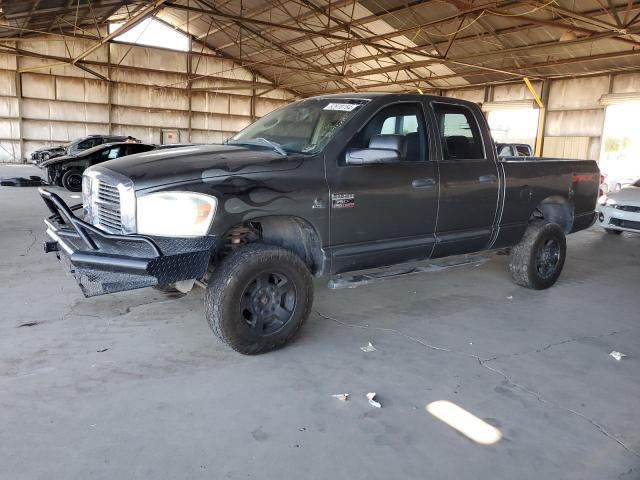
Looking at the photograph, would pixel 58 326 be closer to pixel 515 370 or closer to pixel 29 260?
pixel 29 260

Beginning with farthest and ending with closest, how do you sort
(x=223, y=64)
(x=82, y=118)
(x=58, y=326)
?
1. (x=223, y=64)
2. (x=82, y=118)
3. (x=58, y=326)

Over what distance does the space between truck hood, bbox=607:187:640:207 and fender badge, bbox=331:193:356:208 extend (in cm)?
755

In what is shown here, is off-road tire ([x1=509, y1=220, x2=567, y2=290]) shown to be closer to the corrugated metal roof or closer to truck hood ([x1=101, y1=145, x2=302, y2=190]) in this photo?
truck hood ([x1=101, y1=145, x2=302, y2=190])

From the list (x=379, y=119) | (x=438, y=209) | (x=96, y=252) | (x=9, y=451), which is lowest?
(x=9, y=451)

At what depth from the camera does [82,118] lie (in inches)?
1071

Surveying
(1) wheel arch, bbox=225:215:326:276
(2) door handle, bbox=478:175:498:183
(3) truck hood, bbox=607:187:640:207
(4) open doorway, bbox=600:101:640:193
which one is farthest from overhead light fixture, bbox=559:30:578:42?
(1) wheel arch, bbox=225:215:326:276

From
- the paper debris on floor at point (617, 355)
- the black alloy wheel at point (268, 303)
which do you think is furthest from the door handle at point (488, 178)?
the black alloy wheel at point (268, 303)

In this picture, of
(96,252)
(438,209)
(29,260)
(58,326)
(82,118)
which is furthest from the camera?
(82,118)

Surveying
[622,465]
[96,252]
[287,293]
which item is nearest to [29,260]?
[96,252]

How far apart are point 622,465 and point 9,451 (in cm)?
307

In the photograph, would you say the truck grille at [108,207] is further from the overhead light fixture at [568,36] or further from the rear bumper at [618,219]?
the overhead light fixture at [568,36]

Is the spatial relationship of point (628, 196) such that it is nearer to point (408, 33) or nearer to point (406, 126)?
point (406, 126)

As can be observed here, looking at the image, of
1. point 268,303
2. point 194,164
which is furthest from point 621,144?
point 194,164

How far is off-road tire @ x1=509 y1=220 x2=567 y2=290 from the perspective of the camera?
5.39m
